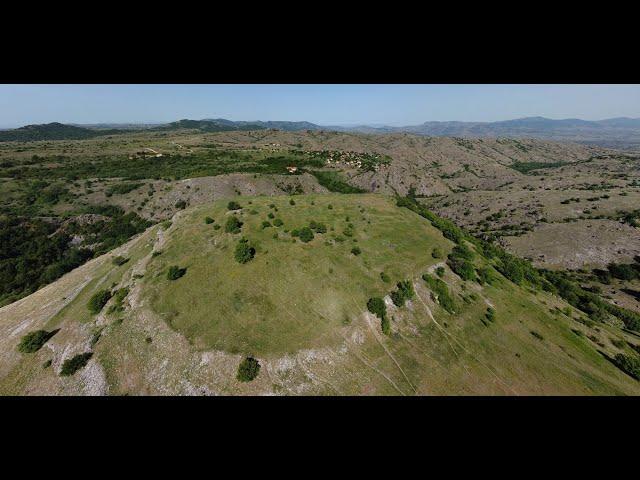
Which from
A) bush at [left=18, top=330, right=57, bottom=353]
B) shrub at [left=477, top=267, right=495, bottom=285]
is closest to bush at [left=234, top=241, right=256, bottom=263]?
bush at [left=18, top=330, right=57, bottom=353]

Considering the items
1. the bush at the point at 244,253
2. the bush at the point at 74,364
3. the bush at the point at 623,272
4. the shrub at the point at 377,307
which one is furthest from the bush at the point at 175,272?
the bush at the point at 623,272

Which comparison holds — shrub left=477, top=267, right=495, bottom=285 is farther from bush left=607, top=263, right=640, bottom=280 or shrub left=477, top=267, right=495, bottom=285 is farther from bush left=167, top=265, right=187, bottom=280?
bush left=607, top=263, right=640, bottom=280

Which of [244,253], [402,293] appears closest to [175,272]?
[244,253]
